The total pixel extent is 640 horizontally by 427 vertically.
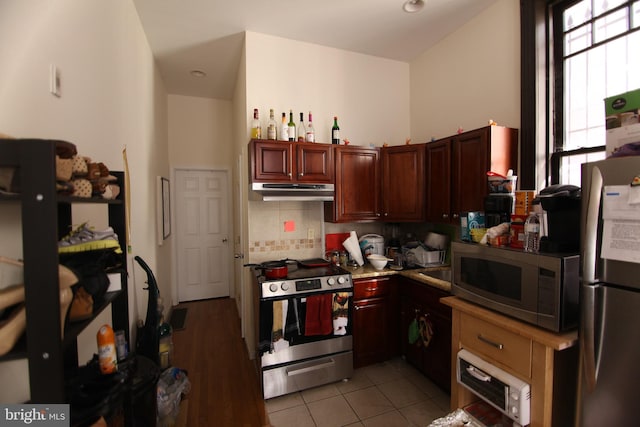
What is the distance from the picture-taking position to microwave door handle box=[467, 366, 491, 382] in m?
1.62

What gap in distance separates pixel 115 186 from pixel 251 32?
2.28 metres

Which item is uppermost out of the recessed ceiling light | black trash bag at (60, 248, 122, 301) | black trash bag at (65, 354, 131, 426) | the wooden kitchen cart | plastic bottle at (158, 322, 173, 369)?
the recessed ceiling light

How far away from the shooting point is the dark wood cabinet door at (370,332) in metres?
2.69

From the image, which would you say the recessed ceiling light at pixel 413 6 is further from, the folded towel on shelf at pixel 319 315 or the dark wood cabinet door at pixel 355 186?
the folded towel on shelf at pixel 319 315

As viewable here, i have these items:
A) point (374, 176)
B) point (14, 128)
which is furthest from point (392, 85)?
point (14, 128)

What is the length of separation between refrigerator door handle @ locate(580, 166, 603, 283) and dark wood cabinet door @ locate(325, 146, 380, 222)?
184cm

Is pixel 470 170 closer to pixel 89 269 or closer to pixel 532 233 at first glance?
pixel 532 233

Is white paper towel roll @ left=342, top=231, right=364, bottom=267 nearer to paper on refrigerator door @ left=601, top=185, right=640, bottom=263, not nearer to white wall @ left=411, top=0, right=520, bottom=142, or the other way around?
white wall @ left=411, top=0, right=520, bottom=142

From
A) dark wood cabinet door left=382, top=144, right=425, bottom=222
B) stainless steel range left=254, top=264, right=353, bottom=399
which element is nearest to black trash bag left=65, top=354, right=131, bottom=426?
stainless steel range left=254, top=264, right=353, bottom=399

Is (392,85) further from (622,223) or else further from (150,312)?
(150,312)

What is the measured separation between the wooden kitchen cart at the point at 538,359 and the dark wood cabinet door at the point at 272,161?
1825 mm

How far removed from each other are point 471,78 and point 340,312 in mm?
2419

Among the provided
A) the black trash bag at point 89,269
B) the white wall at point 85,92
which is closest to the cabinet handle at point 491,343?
the black trash bag at point 89,269
